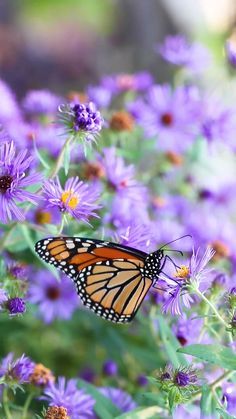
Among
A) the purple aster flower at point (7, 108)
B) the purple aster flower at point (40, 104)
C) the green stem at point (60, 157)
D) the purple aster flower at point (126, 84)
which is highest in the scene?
the purple aster flower at point (126, 84)

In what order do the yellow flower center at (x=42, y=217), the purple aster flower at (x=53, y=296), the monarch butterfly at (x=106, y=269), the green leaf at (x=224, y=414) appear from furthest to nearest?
the purple aster flower at (x=53, y=296) < the yellow flower center at (x=42, y=217) < the monarch butterfly at (x=106, y=269) < the green leaf at (x=224, y=414)

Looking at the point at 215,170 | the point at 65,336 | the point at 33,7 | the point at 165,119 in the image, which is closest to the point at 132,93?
the point at 165,119

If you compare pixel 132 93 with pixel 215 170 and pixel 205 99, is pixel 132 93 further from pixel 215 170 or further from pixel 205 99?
pixel 215 170

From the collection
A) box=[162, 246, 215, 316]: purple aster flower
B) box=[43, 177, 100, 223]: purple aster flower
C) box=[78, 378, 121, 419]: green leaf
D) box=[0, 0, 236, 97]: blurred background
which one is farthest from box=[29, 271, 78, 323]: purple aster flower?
box=[0, 0, 236, 97]: blurred background

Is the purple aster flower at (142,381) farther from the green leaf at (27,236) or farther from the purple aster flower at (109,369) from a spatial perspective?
the green leaf at (27,236)

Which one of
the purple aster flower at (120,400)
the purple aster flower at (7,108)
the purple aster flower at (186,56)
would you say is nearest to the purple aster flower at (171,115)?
the purple aster flower at (186,56)

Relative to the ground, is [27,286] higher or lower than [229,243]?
lower
